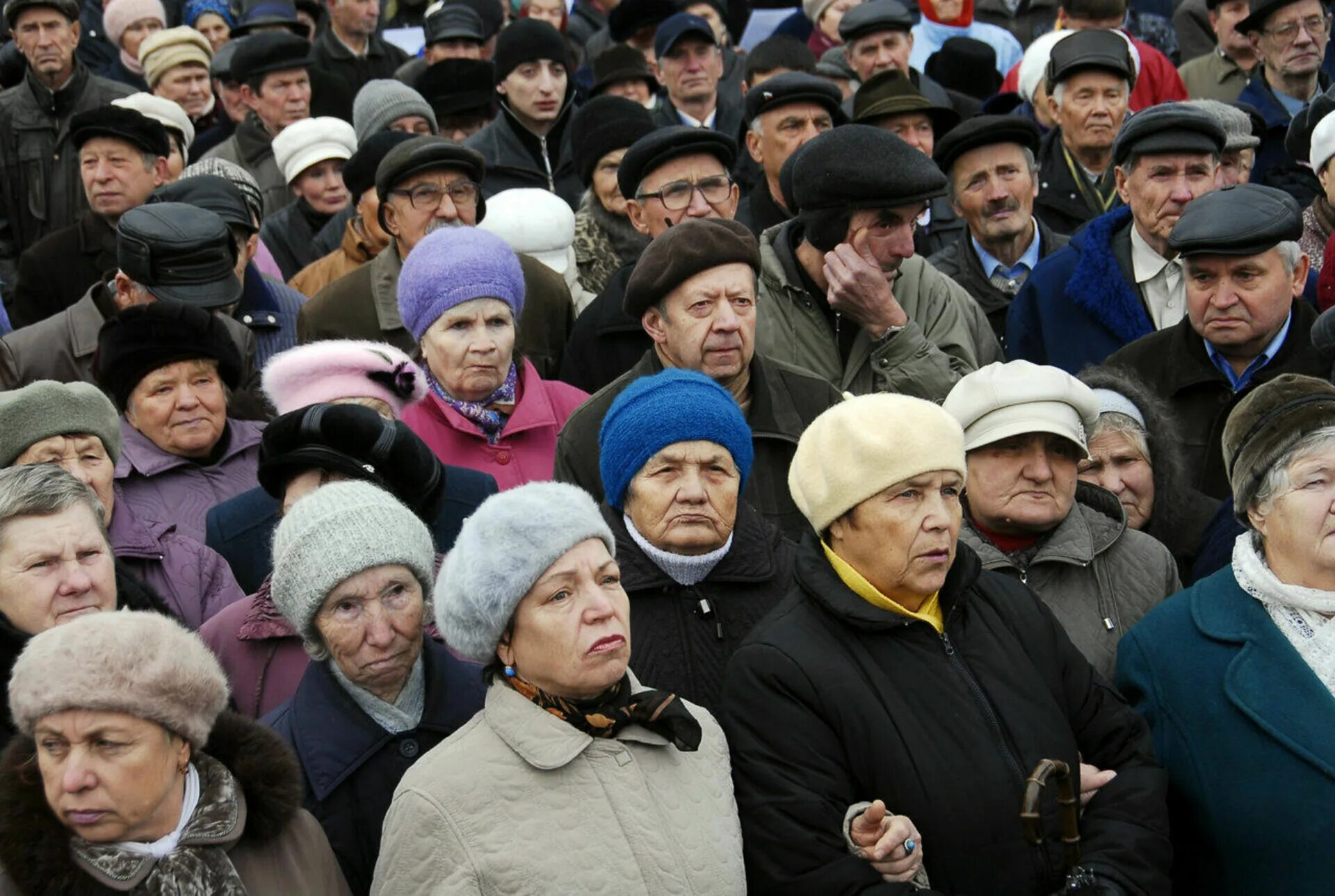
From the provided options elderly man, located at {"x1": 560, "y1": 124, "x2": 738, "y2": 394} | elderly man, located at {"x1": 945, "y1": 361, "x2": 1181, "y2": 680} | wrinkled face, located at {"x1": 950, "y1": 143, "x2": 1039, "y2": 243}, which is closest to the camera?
elderly man, located at {"x1": 945, "y1": 361, "x2": 1181, "y2": 680}

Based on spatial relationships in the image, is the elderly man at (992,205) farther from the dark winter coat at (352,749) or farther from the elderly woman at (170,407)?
the dark winter coat at (352,749)

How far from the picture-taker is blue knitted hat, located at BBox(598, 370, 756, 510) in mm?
4289

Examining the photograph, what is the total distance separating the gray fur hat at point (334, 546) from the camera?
402 centimetres

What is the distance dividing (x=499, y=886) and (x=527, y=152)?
19.4ft

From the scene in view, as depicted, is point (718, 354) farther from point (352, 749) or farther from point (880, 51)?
point (880, 51)

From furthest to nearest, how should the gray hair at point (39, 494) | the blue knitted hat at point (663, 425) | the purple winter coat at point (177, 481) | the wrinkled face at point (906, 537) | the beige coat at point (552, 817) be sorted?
the purple winter coat at point (177, 481)
the blue knitted hat at point (663, 425)
the gray hair at point (39, 494)
the wrinkled face at point (906, 537)
the beige coat at point (552, 817)

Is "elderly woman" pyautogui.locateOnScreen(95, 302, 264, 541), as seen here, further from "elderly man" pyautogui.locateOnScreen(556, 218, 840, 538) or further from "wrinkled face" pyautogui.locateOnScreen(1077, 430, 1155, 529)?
"wrinkled face" pyautogui.locateOnScreen(1077, 430, 1155, 529)

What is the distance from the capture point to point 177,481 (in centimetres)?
534

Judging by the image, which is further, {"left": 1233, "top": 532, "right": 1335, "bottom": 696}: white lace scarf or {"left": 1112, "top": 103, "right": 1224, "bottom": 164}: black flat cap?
{"left": 1112, "top": 103, "right": 1224, "bottom": 164}: black flat cap

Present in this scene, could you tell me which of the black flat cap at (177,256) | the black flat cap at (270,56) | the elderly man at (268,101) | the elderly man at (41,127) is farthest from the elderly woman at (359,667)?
the black flat cap at (270,56)

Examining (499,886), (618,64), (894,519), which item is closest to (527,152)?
(618,64)

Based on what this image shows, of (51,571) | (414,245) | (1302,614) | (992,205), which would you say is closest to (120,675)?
(51,571)

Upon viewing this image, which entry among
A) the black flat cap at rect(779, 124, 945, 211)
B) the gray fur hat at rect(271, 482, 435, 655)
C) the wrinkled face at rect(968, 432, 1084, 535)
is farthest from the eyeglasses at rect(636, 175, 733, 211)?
the gray fur hat at rect(271, 482, 435, 655)

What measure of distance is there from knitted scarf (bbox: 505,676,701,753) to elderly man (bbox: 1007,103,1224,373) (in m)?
3.20
